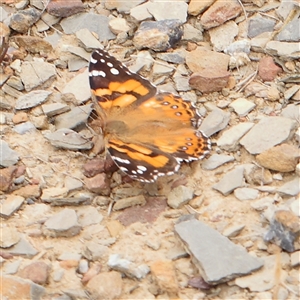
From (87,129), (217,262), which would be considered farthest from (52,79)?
(217,262)

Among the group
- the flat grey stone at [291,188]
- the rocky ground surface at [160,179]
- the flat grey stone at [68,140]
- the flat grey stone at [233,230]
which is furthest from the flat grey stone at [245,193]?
the flat grey stone at [68,140]

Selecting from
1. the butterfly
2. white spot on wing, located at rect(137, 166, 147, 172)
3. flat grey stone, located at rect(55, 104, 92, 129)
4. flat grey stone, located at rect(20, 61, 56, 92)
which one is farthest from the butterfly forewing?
white spot on wing, located at rect(137, 166, 147, 172)

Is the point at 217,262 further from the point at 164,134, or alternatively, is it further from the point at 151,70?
the point at 151,70

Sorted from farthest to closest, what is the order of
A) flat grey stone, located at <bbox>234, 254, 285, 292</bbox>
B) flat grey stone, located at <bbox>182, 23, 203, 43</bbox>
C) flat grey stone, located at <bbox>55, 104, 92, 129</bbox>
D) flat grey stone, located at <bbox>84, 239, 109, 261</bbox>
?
1. flat grey stone, located at <bbox>182, 23, 203, 43</bbox>
2. flat grey stone, located at <bbox>55, 104, 92, 129</bbox>
3. flat grey stone, located at <bbox>84, 239, 109, 261</bbox>
4. flat grey stone, located at <bbox>234, 254, 285, 292</bbox>

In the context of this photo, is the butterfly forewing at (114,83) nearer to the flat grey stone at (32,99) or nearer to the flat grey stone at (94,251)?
the flat grey stone at (32,99)

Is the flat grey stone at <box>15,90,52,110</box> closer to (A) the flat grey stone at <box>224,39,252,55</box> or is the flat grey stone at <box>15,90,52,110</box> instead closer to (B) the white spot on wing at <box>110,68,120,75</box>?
(B) the white spot on wing at <box>110,68,120,75</box>

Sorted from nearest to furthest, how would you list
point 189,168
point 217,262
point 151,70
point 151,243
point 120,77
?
1. point 217,262
2. point 151,243
3. point 189,168
4. point 120,77
5. point 151,70
